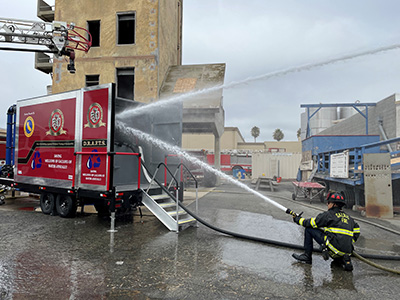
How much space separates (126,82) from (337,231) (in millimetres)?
13765

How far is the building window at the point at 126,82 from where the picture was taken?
1542 cm

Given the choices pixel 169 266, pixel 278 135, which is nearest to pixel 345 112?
pixel 169 266

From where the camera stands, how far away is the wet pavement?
12.8ft

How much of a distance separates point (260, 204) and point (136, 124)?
6.10 meters

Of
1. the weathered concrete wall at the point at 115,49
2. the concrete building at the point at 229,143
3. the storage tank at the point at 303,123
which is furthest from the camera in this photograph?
the concrete building at the point at 229,143

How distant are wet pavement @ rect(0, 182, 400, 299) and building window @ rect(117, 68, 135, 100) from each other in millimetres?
9486

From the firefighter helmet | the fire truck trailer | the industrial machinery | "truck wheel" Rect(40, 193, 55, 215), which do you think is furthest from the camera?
the industrial machinery

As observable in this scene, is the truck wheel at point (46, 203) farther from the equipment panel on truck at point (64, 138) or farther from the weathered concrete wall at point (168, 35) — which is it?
the weathered concrete wall at point (168, 35)

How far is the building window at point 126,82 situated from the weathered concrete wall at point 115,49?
1.06 feet

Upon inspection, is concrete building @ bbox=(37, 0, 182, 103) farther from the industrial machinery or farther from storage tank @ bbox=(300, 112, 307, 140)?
storage tank @ bbox=(300, 112, 307, 140)

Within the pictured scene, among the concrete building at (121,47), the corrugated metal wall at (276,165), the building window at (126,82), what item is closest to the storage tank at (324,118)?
the corrugated metal wall at (276,165)

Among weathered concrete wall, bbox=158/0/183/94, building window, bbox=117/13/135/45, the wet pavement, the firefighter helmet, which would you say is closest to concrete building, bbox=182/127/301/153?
weathered concrete wall, bbox=158/0/183/94

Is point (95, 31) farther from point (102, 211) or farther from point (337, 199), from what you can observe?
point (337, 199)

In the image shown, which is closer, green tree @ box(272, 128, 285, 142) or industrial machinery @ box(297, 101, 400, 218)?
industrial machinery @ box(297, 101, 400, 218)
